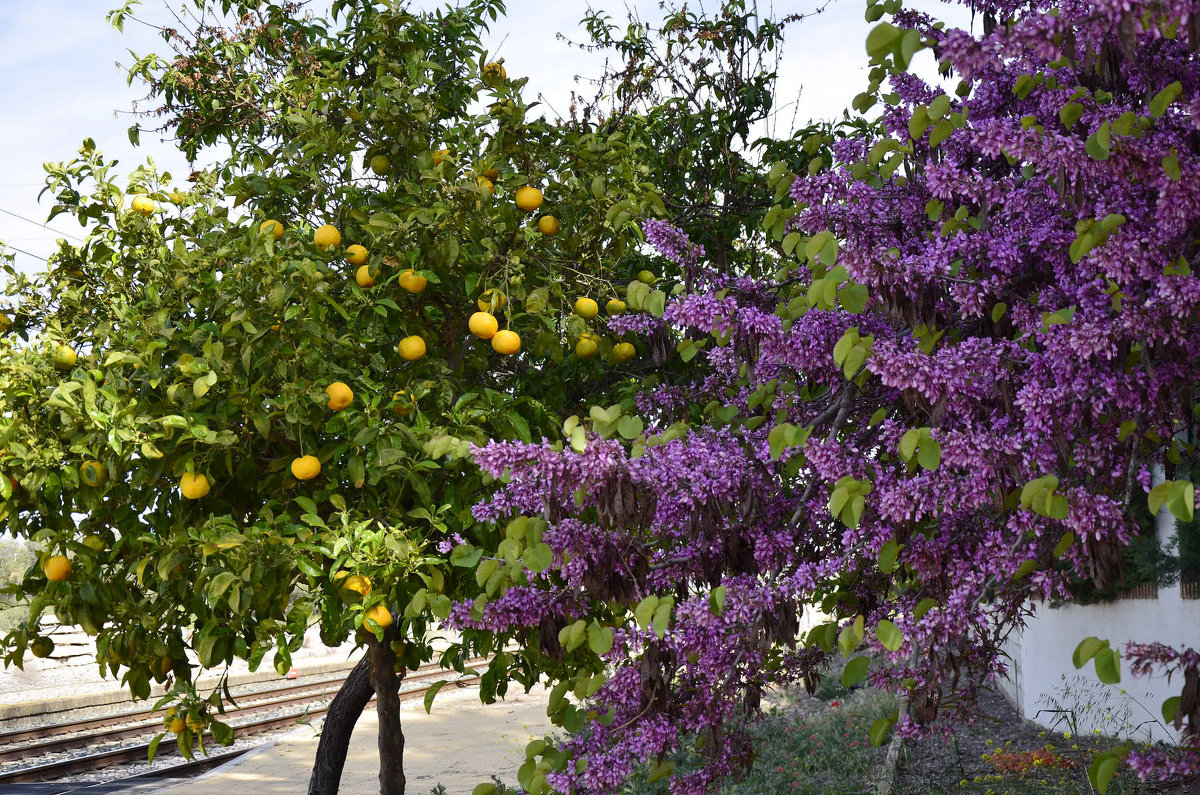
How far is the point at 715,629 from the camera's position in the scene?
2.47m

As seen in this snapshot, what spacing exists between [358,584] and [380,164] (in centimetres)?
207

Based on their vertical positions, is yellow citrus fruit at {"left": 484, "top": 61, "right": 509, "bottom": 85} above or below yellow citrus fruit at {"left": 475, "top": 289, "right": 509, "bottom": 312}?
above

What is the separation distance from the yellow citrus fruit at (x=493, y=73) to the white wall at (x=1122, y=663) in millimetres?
6038

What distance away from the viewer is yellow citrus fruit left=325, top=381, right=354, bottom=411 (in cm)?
356

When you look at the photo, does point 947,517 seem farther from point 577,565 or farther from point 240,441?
point 240,441

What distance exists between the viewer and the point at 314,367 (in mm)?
3641

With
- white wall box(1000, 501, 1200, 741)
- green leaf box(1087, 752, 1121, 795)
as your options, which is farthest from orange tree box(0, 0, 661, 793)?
white wall box(1000, 501, 1200, 741)

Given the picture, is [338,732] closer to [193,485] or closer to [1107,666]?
[193,485]

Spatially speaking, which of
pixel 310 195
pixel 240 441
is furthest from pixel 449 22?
pixel 240 441

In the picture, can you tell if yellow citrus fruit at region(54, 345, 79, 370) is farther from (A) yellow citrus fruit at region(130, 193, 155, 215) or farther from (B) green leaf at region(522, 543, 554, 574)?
(B) green leaf at region(522, 543, 554, 574)

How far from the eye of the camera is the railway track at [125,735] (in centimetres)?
1145

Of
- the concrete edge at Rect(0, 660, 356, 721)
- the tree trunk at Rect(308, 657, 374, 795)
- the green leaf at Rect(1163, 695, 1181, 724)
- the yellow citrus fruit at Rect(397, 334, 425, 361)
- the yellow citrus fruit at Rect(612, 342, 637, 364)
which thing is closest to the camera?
the green leaf at Rect(1163, 695, 1181, 724)

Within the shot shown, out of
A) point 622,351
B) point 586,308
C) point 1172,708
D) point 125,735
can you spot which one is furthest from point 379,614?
point 125,735

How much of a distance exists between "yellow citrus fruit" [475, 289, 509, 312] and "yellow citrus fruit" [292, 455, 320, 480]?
35.3 inches
